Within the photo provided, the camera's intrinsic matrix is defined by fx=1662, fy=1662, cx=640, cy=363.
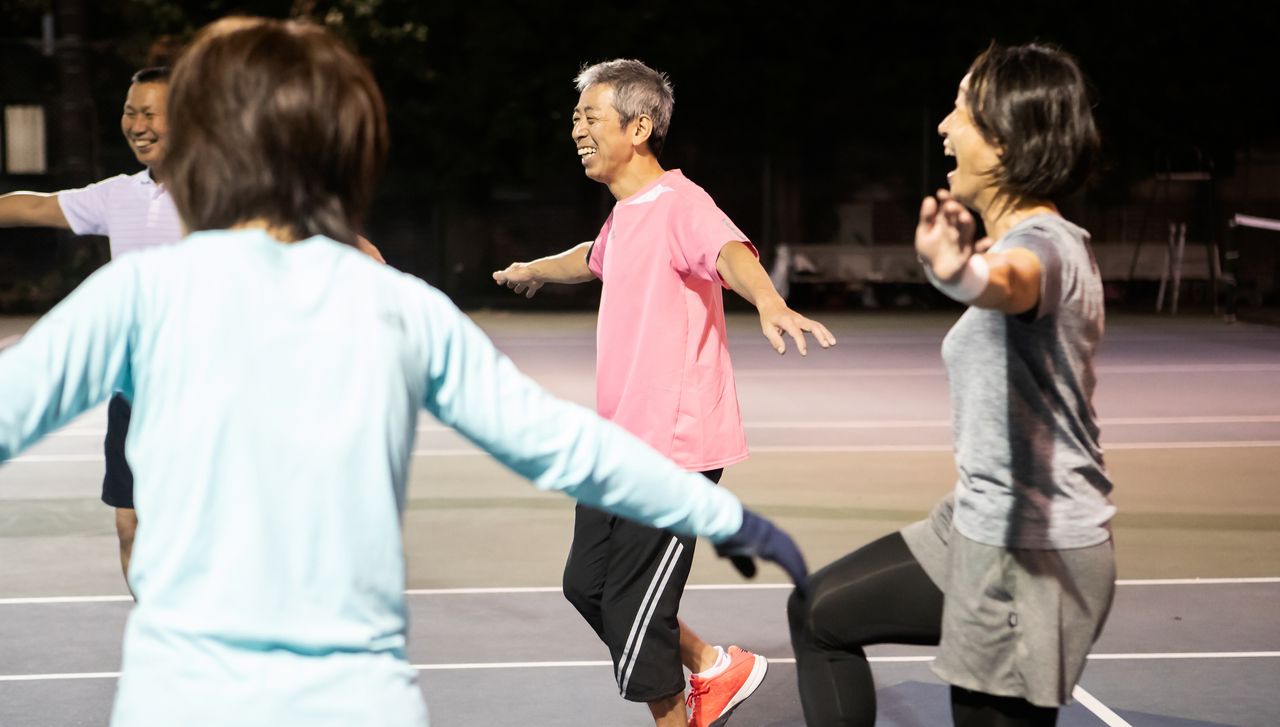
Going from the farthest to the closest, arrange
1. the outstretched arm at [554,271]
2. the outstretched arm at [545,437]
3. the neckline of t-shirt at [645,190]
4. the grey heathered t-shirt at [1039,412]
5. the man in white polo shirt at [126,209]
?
the outstretched arm at [554,271] < the man in white polo shirt at [126,209] < the neckline of t-shirt at [645,190] < the grey heathered t-shirt at [1039,412] < the outstretched arm at [545,437]

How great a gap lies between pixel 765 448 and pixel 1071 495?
8034 millimetres

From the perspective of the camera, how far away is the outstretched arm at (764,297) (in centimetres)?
418

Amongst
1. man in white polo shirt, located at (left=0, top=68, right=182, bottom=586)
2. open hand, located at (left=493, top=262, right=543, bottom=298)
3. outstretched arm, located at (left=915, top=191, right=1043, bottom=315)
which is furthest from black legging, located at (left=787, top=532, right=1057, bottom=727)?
man in white polo shirt, located at (left=0, top=68, right=182, bottom=586)

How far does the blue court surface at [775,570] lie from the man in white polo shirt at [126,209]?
0.73 meters

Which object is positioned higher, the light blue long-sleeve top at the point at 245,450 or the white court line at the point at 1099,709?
the light blue long-sleeve top at the point at 245,450

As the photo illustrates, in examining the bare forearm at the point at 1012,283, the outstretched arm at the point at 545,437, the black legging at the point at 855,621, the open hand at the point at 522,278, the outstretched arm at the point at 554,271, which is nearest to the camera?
the outstretched arm at the point at 545,437

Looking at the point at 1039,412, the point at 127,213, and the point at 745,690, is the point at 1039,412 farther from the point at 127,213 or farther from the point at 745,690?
the point at 127,213

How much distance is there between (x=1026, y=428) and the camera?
3.10m

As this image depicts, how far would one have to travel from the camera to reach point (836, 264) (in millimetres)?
25984

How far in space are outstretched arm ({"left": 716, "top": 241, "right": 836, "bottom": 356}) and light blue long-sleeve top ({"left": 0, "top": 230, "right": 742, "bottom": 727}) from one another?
2231 millimetres

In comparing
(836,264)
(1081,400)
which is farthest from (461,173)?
(1081,400)

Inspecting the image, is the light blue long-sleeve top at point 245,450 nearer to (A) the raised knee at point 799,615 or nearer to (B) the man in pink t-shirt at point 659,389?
(A) the raised knee at point 799,615

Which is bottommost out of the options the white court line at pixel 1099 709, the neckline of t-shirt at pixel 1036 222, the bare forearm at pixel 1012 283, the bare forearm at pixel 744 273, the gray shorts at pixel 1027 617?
the white court line at pixel 1099 709

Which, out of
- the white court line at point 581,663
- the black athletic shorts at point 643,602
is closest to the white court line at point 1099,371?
the white court line at point 581,663
